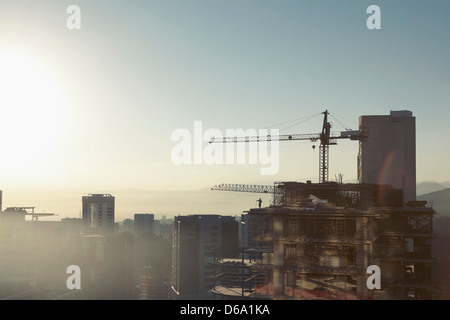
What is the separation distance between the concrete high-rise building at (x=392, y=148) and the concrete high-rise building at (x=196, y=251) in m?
63.2

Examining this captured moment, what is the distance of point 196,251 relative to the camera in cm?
19212

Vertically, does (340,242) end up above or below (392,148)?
below

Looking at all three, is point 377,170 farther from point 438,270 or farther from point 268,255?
point 268,255

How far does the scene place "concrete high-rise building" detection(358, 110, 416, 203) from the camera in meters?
173

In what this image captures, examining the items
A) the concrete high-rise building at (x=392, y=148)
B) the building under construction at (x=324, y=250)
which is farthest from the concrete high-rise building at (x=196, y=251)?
the building under construction at (x=324, y=250)

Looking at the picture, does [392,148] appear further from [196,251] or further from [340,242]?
[340,242]

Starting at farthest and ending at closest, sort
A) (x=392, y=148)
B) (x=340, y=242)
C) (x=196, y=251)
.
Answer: (x=196, y=251) < (x=392, y=148) < (x=340, y=242)

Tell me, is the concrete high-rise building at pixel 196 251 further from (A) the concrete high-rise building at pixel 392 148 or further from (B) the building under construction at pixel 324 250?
(B) the building under construction at pixel 324 250

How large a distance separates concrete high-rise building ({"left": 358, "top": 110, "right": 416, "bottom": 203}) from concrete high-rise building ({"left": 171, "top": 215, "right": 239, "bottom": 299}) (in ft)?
207

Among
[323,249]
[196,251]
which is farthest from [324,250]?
[196,251]

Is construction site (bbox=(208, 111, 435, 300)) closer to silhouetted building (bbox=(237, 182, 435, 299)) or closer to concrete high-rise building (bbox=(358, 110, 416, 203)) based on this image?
silhouetted building (bbox=(237, 182, 435, 299))

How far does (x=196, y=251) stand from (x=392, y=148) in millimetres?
87700

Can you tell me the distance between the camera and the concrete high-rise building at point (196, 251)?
189m
